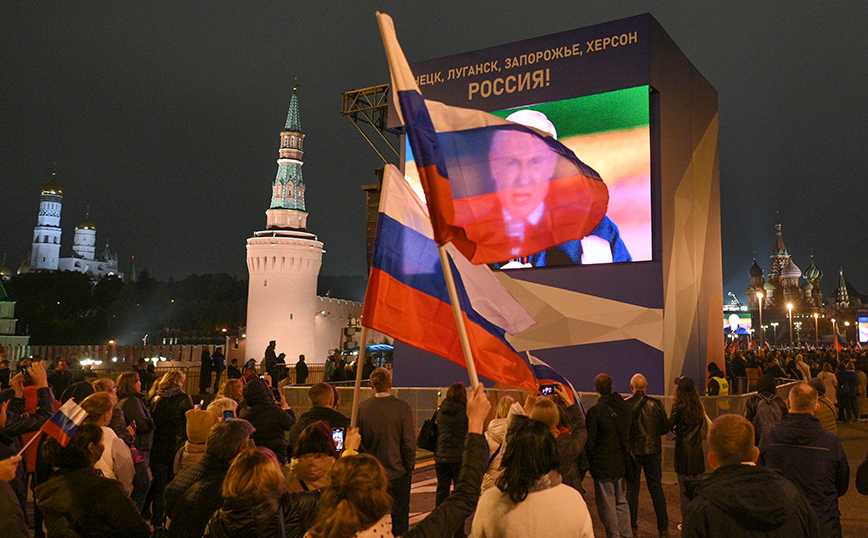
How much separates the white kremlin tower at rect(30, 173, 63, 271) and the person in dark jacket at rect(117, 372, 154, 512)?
15243 centimetres

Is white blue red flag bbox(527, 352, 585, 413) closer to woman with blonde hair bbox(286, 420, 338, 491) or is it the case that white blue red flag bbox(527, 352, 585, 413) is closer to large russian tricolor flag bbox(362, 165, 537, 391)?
large russian tricolor flag bbox(362, 165, 537, 391)

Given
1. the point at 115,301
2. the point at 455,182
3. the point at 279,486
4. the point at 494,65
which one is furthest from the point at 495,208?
the point at 115,301

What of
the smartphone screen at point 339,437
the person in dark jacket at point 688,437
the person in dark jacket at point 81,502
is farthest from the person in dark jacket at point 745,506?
the person in dark jacket at point 688,437

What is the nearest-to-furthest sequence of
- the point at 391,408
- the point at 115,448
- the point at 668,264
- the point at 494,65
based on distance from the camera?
the point at 115,448 → the point at 391,408 → the point at 668,264 → the point at 494,65

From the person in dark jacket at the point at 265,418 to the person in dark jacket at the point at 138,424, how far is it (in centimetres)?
114

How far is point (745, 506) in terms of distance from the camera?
3262 millimetres

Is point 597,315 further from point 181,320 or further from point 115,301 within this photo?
point 115,301

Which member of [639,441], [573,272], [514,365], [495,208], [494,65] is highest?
[494,65]

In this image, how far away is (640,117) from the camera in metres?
16.7

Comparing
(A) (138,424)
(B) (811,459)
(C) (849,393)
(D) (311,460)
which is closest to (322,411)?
(D) (311,460)

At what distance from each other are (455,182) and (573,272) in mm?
13044

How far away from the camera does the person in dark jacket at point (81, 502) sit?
12.5 ft

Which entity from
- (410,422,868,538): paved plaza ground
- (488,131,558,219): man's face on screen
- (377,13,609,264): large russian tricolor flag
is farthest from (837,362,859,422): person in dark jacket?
(488,131,558,219): man's face on screen

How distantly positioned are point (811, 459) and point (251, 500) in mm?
3861
